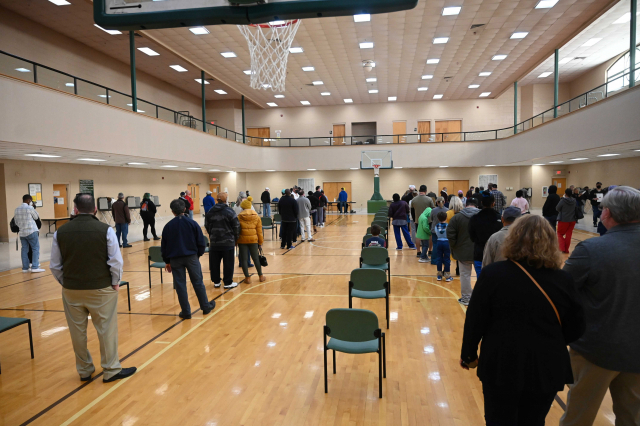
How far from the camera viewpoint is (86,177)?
50.4ft

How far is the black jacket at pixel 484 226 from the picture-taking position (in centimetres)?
457

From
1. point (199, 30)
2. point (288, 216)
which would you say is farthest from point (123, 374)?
point (199, 30)

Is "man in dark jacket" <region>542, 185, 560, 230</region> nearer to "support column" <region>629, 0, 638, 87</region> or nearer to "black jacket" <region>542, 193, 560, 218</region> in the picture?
"black jacket" <region>542, 193, 560, 218</region>

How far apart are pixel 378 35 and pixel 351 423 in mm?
14163

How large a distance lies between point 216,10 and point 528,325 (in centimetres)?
288

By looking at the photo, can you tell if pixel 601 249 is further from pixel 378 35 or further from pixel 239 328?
pixel 378 35

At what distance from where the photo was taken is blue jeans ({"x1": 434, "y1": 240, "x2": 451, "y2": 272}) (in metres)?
6.87

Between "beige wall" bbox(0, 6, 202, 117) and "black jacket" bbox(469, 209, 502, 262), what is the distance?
14913 mm

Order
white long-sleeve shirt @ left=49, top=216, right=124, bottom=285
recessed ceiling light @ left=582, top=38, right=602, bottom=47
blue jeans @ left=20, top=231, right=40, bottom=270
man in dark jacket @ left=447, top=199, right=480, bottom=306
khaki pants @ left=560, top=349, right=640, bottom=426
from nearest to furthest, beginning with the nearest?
khaki pants @ left=560, top=349, right=640, bottom=426
white long-sleeve shirt @ left=49, top=216, right=124, bottom=285
man in dark jacket @ left=447, top=199, right=480, bottom=306
blue jeans @ left=20, top=231, right=40, bottom=270
recessed ceiling light @ left=582, top=38, right=602, bottom=47

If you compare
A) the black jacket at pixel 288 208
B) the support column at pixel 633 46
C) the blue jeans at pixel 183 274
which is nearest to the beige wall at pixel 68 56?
the black jacket at pixel 288 208

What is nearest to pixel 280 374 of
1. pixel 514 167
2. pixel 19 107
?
pixel 19 107

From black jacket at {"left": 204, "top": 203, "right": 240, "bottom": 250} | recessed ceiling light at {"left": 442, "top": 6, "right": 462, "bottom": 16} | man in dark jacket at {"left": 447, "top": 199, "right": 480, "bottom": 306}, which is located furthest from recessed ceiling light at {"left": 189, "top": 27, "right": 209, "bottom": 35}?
man in dark jacket at {"left": 447, "top": 199, "right": 480, "bottom": 306}

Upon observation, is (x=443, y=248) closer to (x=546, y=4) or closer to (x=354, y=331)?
(x=354, y=331)

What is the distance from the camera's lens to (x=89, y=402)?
3250 mm
